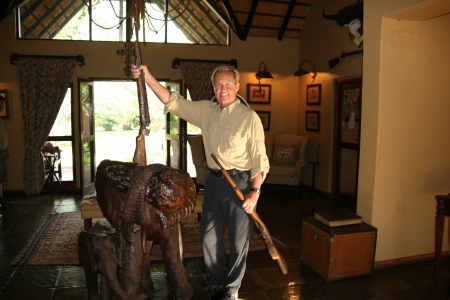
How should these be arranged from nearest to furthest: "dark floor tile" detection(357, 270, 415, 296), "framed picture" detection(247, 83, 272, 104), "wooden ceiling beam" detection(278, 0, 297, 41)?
"dark floor tile" detection(357, 270, 415, 296)
"wooden ceiling beam" detection(278, 0, 297, 41)
"framed picture" detection(247, 83, 272, 104)

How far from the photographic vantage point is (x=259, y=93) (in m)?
7.17

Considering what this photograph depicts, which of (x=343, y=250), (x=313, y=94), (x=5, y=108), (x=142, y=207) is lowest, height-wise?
(x=343, y=250)

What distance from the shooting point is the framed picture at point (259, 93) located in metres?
7.12

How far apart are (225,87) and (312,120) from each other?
15.4 ft

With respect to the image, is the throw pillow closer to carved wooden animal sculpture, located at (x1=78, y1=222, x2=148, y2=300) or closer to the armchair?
the armchair

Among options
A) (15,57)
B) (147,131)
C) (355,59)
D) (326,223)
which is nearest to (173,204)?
(147,131)

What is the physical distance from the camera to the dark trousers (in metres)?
2.49

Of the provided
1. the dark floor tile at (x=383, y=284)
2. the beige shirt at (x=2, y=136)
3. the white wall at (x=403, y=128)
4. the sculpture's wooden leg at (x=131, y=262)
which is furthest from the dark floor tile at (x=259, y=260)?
the beige shirt at (x=2, y=136)

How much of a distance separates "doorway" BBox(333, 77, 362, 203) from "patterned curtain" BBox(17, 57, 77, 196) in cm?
455

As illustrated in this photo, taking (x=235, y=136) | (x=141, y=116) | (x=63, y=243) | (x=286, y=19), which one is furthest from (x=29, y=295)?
(x=286, y=19)

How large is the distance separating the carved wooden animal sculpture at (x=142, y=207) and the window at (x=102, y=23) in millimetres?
4848

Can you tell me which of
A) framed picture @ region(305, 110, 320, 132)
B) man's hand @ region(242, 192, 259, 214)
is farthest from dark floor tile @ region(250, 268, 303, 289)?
framed picture @ region(305, 110, 320, 132)

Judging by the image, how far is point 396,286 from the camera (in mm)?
3008

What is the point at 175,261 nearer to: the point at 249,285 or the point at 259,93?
the point at 249,285
